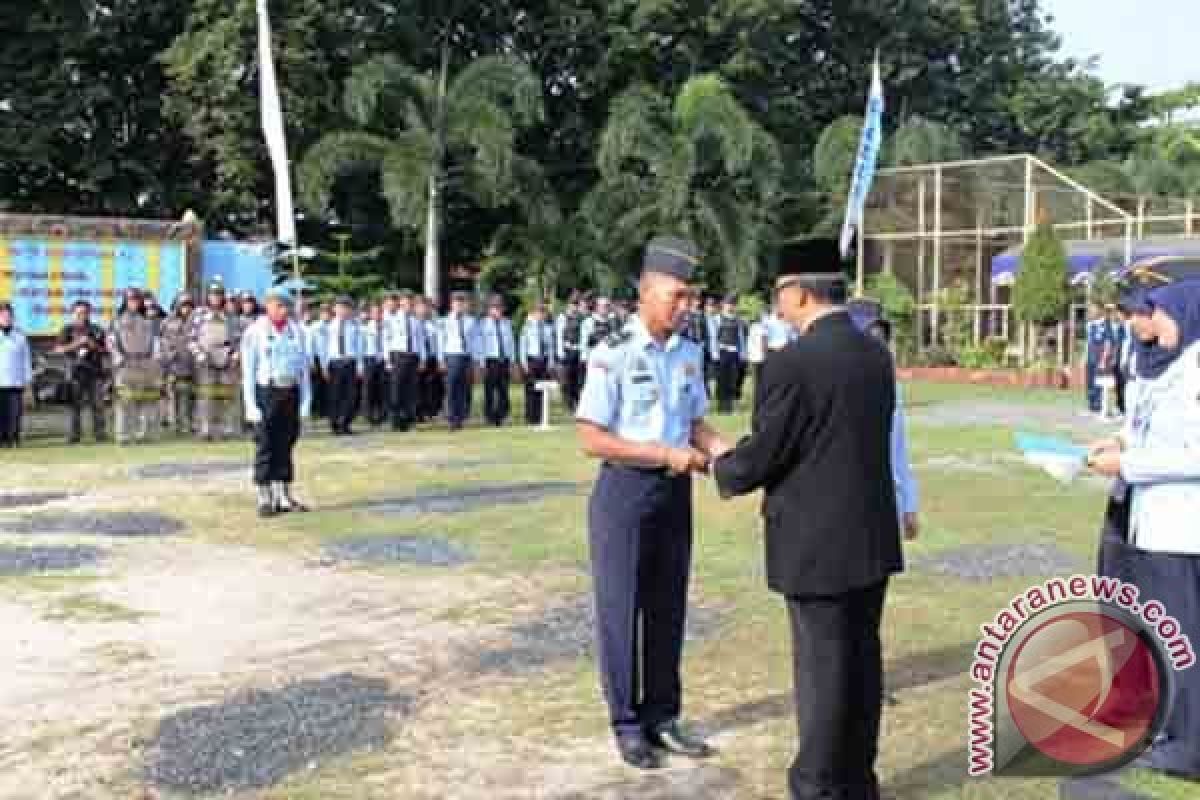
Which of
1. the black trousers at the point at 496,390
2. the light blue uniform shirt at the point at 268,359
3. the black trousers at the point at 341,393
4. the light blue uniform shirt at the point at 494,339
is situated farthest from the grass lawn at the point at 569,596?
the light blue uniform shirt at the point at 494,339

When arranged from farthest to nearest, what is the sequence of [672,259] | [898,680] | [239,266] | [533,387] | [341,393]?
[239,266] → [533,387] → [341,393] → [898,680] → [672,259]

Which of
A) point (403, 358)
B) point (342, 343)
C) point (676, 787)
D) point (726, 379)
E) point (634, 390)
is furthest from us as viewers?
point (726, 379)

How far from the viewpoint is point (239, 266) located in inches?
804

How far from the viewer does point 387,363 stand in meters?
18.6

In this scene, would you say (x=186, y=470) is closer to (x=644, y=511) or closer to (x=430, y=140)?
(x=644, y=511)

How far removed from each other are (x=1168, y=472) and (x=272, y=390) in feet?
25.1

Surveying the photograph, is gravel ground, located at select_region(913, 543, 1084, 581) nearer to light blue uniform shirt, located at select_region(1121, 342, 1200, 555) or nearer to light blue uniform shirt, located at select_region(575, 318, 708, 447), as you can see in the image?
light blue uniform shirt, located at select_region(1121, 342, 1200, 555)

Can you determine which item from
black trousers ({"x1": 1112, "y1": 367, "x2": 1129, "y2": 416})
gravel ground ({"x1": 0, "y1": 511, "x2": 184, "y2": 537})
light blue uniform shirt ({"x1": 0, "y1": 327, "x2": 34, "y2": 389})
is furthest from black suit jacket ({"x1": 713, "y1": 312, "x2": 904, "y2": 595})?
light blue uniform shirt ({"x1": 0, "y1": 327, "x2": 34, "y2": 389})

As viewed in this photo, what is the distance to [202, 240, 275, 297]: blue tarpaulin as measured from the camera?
65.9 feet

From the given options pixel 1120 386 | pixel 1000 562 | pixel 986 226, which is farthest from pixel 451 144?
pixel 1000 562

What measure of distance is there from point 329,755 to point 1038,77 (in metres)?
50.3

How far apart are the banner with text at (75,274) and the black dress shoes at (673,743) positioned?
1577 cm

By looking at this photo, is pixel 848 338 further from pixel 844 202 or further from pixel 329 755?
pixel 844 202

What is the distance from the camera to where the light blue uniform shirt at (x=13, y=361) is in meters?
→ 15.7
